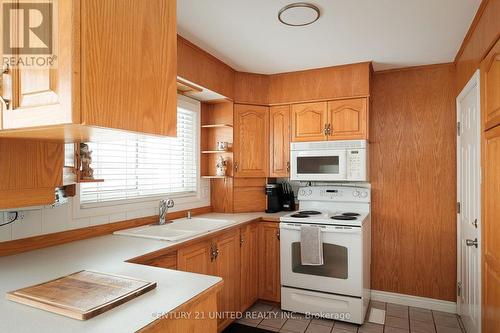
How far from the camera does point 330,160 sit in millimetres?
3113

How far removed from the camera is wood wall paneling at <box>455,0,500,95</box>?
1.74 meters

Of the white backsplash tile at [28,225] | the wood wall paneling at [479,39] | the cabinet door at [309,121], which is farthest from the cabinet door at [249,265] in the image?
the wood wall paneling at [479,39]

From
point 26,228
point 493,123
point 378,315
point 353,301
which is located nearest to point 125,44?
point 26,228

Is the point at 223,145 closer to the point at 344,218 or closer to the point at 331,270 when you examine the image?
the point at 344,218

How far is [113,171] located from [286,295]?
74.1 inches

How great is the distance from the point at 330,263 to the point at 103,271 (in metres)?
1.98

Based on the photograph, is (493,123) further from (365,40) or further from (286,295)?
(286,295)

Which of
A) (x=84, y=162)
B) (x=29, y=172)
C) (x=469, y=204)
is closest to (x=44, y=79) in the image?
(x=29, y=172)

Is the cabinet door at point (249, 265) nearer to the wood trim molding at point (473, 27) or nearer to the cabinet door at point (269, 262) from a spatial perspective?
the cabinet door at point (269, 262)

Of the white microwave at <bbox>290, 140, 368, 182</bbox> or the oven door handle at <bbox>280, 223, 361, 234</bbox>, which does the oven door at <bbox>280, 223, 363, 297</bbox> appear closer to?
the oven door handle at <bbox>280, 223, 361, 234</bbox>

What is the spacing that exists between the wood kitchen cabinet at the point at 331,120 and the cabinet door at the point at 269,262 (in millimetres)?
982

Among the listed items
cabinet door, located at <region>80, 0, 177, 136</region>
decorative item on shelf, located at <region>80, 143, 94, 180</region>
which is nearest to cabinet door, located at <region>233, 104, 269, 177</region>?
decorative item on shelf, located at <region>80, 143, 94, 180</region>

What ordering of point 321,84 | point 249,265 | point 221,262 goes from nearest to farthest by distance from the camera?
point 221,262
point 249,265
point 321,84

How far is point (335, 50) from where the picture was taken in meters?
2.74
